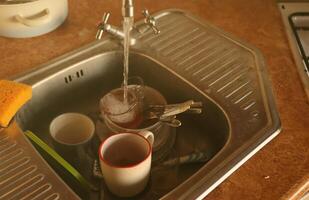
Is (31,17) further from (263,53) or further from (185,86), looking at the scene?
(263,53)

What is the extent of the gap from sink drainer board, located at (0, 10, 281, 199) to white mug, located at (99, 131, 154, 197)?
0.07m

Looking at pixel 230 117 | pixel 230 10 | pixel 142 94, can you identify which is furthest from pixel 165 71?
pixel 230 10

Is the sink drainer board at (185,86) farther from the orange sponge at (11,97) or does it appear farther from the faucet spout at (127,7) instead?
the faucet spout at (127,7)

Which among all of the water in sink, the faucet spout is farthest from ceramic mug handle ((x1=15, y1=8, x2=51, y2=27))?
the faucet spout

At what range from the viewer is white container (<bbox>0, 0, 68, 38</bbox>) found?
0.79 m

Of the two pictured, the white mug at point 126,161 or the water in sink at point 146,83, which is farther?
the water in sink at point 146,83

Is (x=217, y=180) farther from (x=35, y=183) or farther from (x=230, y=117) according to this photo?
(x=35, y=183)

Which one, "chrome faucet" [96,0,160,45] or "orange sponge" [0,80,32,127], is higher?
"chrome faucet" [96,0,160,45]

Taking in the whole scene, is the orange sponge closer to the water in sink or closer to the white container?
the water in sink

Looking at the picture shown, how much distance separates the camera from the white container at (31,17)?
2.58ft

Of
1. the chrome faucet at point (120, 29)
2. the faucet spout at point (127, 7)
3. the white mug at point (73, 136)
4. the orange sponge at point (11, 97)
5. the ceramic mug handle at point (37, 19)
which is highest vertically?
the faucet spout at point (127, 7)

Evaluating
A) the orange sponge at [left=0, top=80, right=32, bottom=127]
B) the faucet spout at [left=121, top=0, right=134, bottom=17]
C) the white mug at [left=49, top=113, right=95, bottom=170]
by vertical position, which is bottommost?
the white mug at [left=49, top=113, right=95, bottom=170]

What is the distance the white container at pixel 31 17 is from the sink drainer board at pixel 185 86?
0.10 meters

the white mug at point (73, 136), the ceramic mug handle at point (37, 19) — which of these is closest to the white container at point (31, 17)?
the ceramic mug handle at point (37, 19)
